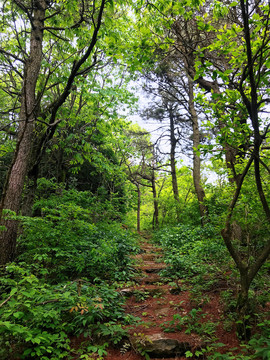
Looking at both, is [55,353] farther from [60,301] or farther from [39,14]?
[39,14]

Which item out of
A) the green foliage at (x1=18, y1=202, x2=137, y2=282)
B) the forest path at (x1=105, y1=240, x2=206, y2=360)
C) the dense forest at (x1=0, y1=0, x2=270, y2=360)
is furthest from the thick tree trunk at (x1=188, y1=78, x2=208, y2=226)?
the green foliage at (x1=18, y1=202, x2=137, y2=282)

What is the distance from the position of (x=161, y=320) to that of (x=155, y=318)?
0.44 ft

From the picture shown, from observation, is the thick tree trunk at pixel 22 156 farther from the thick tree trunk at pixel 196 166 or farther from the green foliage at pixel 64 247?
the thick tree trunk at pixel 196 166

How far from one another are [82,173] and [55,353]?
881 centimetres

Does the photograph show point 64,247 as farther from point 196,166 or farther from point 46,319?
point 196,166

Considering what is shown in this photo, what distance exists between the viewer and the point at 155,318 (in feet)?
12.4

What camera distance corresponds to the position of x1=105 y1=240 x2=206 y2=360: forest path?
2.88 metres

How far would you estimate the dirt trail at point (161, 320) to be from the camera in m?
2.88

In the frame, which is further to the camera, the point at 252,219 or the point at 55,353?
the point at 252,219

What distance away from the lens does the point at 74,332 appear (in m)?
3.11

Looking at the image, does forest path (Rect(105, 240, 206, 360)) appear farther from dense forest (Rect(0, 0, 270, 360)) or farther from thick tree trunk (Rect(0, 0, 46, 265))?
thick tree trunk (Rect(0, 0, 46, 265))

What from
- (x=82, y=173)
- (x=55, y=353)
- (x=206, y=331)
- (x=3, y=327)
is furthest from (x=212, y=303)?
(x=82, y=173)

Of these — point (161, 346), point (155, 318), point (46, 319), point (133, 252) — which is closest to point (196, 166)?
point (133, 252)

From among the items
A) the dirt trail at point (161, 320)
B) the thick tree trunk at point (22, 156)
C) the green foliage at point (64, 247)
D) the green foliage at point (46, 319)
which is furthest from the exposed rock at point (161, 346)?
the thick tree trunk at point (22, 156)
